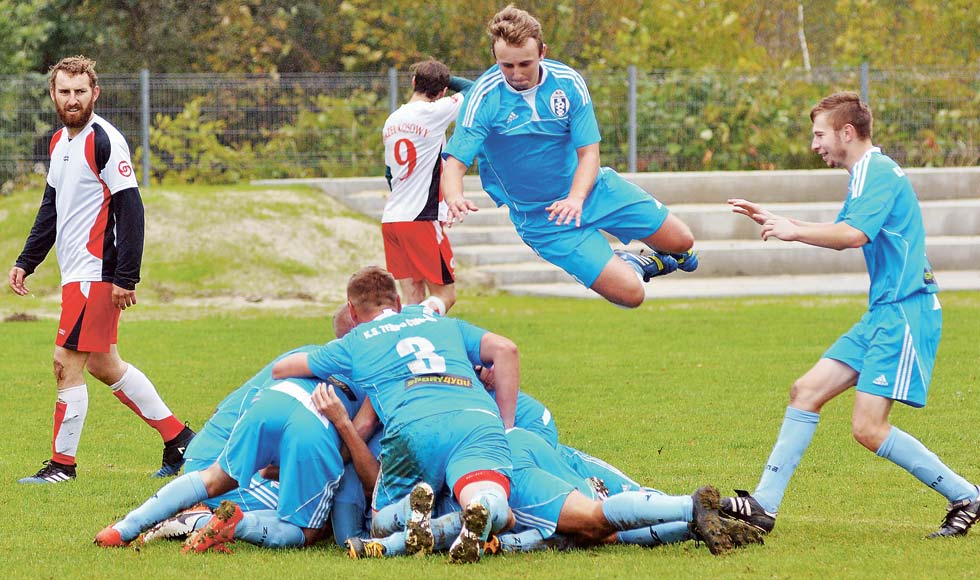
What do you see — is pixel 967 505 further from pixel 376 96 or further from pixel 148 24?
pixel 148 24

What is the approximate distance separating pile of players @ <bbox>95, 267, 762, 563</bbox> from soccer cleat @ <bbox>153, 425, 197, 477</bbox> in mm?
1480

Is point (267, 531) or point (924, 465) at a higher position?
point (924, 465)

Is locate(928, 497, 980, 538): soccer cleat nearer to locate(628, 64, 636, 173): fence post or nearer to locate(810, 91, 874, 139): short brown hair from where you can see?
locate(810, 91, 874, 139): short brown hair

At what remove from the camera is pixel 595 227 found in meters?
8.31

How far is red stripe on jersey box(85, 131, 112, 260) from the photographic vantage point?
7680 mm

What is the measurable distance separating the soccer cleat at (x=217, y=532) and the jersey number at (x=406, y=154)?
248 inches

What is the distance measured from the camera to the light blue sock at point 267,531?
20.2 feet

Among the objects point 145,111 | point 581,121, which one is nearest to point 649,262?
point 581,121

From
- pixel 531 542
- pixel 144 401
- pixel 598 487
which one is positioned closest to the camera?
pixel 531 542

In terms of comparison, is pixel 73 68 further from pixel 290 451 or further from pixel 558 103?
pixel 290 451

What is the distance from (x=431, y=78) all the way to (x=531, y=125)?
376cm

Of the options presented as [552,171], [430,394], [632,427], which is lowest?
[632,427]

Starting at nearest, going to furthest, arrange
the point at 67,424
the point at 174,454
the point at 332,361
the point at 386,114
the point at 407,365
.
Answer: the point at 407,365
the point at 332,361
the point at 67,424
the point at 174,454
the point at 386,114

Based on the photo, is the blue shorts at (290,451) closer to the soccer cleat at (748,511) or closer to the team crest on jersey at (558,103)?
the soccer cleat at (748,511)
